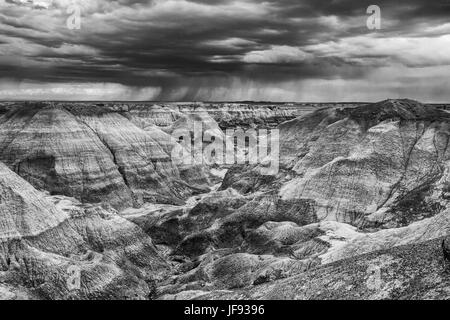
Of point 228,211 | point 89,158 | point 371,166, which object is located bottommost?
point 228,211

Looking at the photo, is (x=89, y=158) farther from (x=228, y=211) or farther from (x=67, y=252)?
(x=67, y=252)

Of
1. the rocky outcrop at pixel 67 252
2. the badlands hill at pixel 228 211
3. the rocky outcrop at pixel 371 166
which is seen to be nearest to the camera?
the badlands hill at pixel 228 211

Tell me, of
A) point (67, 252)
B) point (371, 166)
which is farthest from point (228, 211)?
point (67, 252)

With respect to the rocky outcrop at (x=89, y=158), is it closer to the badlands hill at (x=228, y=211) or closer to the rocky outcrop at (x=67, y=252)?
the badlands hill at (x=228, y=211)

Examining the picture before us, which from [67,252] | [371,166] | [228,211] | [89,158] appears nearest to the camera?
[67,252]

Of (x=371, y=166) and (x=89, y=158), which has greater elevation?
(x=371, y=166)

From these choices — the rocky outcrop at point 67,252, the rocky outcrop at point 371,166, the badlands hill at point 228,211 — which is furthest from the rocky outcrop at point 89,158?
the rocky outcrop at point 67,252

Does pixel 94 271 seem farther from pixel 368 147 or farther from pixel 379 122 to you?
pixel 379 122

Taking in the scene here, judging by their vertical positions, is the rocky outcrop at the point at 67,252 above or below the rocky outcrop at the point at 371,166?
below

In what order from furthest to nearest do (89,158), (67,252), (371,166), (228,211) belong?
(89,158)
(371,166)
(228,211)
(67,252)
